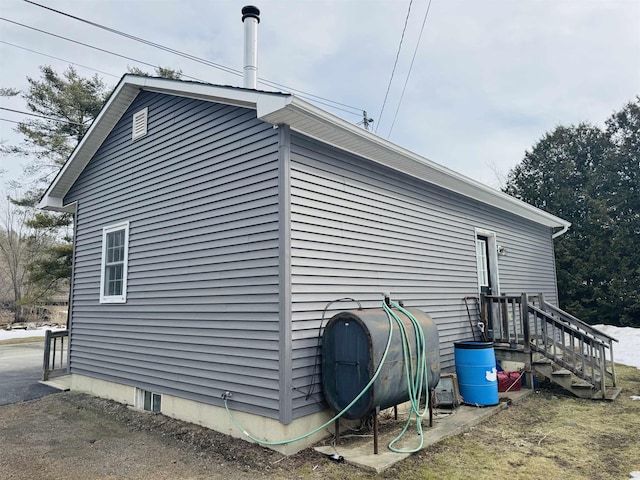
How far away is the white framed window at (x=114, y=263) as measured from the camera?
6551mm

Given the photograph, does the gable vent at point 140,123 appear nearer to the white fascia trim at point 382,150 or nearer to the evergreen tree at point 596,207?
the white fascia trim at point 382,150

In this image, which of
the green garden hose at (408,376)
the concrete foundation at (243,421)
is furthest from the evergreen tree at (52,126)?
the green garden hose at (408,376)

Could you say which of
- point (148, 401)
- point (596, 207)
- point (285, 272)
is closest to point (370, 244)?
point (285, 272)

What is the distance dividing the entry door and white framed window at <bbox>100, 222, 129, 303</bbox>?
6.21 m

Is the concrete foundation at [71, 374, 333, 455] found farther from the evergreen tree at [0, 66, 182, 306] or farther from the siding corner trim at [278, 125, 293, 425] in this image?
the evergreen tree at [0, 66, 182, 306]

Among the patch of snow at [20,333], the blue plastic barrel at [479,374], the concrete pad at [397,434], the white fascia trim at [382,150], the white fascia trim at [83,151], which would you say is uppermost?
the white fascia trim at [83,151]

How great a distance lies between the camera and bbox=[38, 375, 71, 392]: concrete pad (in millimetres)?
7516

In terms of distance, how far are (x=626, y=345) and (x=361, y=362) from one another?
10.3 metres

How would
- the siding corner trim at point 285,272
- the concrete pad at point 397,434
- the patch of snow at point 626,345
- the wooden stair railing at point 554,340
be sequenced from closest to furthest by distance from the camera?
the concrete pad at point 397,434
the siding corner trim at point 285,272
the wooden stair railing at point 554,340
the patch of snow at point 626,345

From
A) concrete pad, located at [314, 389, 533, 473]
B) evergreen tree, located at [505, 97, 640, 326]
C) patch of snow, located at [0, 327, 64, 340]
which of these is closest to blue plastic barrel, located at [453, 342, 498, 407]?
concrete pad, located at [314, 389, 533, 473]

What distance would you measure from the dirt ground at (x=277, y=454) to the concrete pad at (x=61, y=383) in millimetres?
1523

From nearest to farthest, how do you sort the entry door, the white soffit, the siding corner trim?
the siding corner trim
the white soffit
the entry door

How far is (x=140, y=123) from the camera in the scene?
21.6 feet

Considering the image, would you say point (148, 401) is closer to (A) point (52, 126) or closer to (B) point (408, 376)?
(B) point (408, 376)
